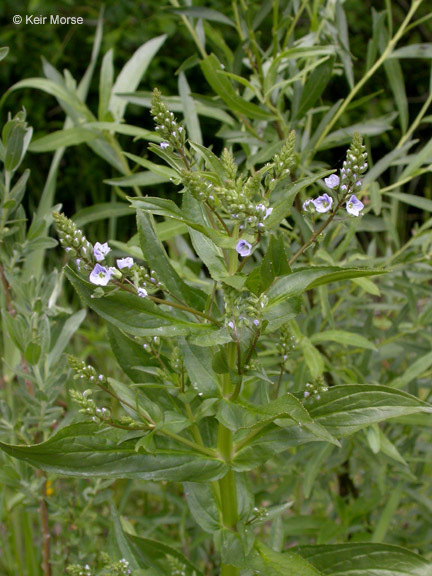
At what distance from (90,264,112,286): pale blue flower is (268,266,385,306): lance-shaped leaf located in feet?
0.65

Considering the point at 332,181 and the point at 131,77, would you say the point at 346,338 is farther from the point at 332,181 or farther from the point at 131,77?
the point at 131,77

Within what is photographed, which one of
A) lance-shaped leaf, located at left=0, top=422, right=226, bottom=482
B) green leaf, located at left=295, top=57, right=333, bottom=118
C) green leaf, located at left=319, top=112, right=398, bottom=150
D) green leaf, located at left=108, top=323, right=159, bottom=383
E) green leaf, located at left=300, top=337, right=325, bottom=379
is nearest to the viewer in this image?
lance-shaped leaf, located at left=0, top=422, right=226, bottom=482

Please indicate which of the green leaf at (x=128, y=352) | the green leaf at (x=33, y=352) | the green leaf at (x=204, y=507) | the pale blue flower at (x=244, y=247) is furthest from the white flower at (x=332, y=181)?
the green leaf at (x=33, y=352)

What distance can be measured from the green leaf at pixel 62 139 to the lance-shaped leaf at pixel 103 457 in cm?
76

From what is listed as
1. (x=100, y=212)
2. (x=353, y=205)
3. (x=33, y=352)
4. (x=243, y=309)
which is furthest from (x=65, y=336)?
(x=353, y=205)

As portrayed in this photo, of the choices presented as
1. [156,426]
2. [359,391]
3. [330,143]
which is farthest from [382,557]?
[330,143]

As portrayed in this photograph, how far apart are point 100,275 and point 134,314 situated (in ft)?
0.27

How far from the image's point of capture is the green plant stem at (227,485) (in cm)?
86

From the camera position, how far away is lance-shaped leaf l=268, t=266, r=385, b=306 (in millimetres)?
733

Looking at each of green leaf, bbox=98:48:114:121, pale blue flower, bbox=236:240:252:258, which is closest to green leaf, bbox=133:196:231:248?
pale blue flower, bbox=236:240:252:258

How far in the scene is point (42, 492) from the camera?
4.07 ft

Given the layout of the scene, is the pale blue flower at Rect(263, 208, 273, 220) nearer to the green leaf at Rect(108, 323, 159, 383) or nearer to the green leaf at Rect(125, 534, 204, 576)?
the green leaf at Rect(108, 323, 159, 383)

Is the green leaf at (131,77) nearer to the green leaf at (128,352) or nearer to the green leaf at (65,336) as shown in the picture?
the green leaf at (65,336)

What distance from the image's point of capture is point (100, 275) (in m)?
0.70
